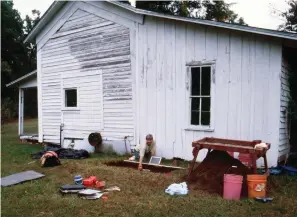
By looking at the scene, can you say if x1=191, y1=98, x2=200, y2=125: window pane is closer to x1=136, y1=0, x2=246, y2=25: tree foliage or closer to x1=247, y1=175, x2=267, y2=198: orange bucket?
x1=247, y1=175, x2=267, y2=198: orange bucket

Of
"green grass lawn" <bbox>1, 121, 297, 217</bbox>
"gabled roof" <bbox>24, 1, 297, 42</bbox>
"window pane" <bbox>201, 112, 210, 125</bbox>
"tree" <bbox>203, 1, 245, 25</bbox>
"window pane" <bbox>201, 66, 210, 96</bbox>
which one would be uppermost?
"tree" <bbox>203, 1, 245, 25</bbox>

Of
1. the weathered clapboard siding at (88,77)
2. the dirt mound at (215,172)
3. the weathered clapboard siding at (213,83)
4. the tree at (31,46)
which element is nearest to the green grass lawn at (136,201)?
the dirt mound at (215,172)

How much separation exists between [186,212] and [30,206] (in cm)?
275

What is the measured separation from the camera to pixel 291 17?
74.3 ft

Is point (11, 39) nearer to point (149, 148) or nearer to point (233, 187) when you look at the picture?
point (149, 148)

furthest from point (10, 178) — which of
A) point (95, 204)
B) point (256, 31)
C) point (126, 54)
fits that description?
point (256, 31)

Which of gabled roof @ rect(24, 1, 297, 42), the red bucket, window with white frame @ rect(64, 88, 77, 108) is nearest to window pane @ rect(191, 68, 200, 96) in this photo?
gabled roof @ rect(24, 1, 297, 42)

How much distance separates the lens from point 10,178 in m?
7.04

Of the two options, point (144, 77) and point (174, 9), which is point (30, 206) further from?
point (174, 9)

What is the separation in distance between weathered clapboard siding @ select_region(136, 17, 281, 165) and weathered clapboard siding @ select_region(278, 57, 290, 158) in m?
0.24

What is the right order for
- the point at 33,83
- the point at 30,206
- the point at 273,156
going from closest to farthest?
the point at 30,206 → the point at 273,156 → the point at 33,83

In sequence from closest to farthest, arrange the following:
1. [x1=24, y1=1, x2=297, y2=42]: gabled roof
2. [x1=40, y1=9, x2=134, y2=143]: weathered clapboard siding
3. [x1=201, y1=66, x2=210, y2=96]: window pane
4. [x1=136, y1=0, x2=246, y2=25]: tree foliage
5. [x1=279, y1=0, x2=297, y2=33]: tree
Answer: [x1=24, y1=1, x2=297, y2=42]: gabled roof
[x1=201, y1=66, x2=210, y2=96]: window pane
[x1=40, y1=9, x2=134, y2=143]: weathered clapboard siding
[x1=279, y1=0, x2=297, y2=33]: tree
[x1=136, y1=0, x2=246, y2=25]: tree foliage

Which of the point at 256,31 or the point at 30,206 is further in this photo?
the point at 256,31

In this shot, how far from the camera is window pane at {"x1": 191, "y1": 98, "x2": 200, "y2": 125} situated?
8.65 m
